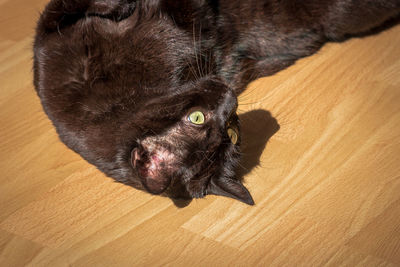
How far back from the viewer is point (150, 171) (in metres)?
1.17

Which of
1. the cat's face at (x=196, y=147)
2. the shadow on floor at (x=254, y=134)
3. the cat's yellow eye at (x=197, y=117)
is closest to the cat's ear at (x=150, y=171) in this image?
the cat's face at (x=196, y=147)

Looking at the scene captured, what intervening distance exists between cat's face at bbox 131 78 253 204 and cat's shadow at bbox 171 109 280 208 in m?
0.10

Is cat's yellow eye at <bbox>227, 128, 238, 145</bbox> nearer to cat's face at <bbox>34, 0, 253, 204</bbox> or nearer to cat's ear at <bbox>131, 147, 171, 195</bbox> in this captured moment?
cat's face at <bbox>34, 0, 253, 204</bbox>

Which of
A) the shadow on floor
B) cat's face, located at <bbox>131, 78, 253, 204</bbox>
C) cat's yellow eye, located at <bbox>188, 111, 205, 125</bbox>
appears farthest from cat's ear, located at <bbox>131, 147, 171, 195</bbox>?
the shadow on floor

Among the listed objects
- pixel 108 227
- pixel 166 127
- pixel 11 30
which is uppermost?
pixel 166 127

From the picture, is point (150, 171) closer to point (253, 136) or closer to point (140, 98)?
point (140, 98)

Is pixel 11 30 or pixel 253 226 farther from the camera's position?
pixel 11 30

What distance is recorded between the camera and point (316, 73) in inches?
62.6

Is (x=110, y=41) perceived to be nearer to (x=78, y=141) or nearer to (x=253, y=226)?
(x=78, y=141)

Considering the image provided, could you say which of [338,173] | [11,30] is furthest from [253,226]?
[11,30]

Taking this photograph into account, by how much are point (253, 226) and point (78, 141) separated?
506mm

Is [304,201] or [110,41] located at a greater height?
[110,41]

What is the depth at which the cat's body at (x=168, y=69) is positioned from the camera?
123 cm

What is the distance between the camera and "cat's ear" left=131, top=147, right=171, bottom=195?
114 centimetres
